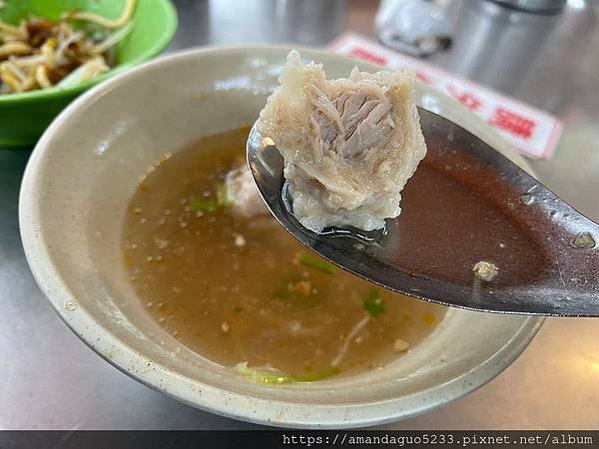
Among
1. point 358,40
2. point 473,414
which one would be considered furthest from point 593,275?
point 358,40

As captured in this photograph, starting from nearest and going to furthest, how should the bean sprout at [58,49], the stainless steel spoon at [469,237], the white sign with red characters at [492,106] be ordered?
the stainless steel spoon at [469,237], the bean sprout at [58,49], the white sign with red characters at [492,106]

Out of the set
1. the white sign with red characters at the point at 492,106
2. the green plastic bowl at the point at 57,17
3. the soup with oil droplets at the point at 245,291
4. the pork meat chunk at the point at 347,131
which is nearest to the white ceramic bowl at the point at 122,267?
the soup with oil droplets at the point at 245,291

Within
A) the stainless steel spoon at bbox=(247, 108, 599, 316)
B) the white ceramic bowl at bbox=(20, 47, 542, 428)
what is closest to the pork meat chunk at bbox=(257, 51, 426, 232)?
the stainless steel spoon at bbox=(247, 108, 599, 316)

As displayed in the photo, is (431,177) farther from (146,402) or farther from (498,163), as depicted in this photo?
(146,402)

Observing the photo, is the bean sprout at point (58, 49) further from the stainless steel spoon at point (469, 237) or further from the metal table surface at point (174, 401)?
the stainless steel spoon at point (469, 237)

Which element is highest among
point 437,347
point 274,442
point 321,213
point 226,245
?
point 321,213
